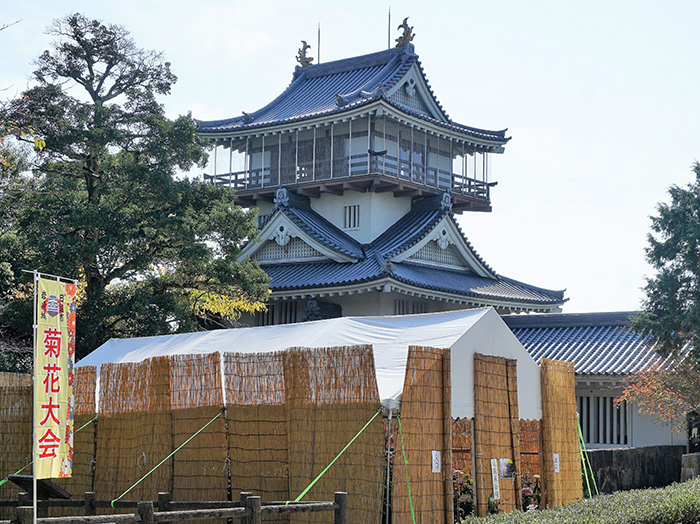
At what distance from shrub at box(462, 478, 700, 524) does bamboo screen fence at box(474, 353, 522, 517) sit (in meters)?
0.82

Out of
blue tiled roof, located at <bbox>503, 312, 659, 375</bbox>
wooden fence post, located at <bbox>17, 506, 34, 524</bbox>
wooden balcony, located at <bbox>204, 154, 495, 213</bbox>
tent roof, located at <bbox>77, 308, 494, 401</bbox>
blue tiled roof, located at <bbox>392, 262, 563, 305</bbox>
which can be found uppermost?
wooden balcony, located at <bbox>204, 154, 495, 213</bbox>

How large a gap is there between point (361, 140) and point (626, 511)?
19291mm

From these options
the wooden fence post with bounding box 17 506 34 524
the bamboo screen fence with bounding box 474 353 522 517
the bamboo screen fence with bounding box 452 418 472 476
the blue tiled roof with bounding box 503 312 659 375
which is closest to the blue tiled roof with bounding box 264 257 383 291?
the blue tiled roof with bounding box 503 312 659 375

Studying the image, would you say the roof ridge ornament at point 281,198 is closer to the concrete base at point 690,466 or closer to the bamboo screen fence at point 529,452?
the bamboo screen fence at point 529,452

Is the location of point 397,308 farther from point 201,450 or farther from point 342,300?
point 201,450

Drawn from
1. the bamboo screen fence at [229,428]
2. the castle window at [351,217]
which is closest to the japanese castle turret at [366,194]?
the castle window at [351,217]

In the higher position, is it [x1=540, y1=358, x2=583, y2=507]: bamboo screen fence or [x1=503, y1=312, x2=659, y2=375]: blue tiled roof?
[x1=503, y1=312, x2=659, y2=375]: blue tiled roof

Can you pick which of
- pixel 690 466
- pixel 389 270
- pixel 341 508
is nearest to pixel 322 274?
pixel 389 270

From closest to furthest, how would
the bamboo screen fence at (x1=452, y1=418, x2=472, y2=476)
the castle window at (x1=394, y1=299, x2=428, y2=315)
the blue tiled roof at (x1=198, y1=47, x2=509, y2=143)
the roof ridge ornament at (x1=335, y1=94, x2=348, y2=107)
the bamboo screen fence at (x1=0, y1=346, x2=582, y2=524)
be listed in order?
the bamboo screen fence at (x1=0, y1=346, x2=582, y2=524) < the bamboo screen fence at (x1=452, y1=418, x2=472, y2=476) < the castle window at (x1=394, y1=299, x2=428, y2=315) < the roof ridge ornament at (x1=335, y1=94, x2=348, y2=107) < the blue tiled roof at (x1=198, y1=47, x2=509, y2=143)

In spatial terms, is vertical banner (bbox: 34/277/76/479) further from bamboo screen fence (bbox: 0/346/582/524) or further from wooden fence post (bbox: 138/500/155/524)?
bamboo screen fence (bbox: 0/346/582/524)

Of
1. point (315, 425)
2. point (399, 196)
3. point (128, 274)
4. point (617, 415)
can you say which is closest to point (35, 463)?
→ point (315, 425)

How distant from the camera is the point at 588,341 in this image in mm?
24828

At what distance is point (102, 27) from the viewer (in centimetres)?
2169

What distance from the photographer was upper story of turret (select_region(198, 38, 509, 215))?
2781 cm
